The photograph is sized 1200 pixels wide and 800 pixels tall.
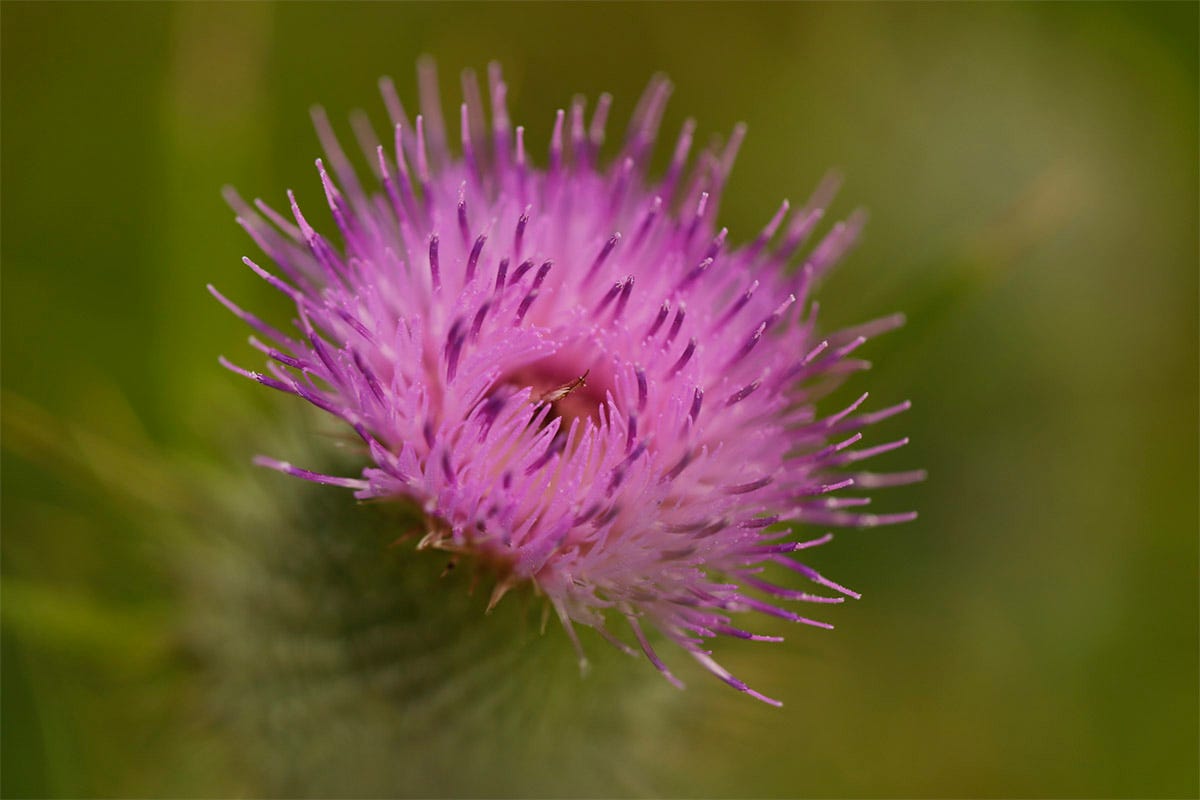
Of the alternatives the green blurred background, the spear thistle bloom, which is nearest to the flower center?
the spear thistle bloom

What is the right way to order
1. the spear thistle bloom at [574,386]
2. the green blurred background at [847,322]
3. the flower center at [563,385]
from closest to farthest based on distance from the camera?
the spear thistle bloom at [574,386] < the flower center at [563,385] < the green blurred background at [847,322]

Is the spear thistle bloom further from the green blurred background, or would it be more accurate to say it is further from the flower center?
the green blurred background

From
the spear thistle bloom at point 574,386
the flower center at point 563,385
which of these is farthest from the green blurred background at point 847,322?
the flower center at point 563,385

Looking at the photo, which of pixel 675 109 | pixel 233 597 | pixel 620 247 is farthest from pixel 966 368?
pixel 233 597

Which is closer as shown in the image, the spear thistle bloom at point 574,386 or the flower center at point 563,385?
the spear thistle bloom at point 574,386

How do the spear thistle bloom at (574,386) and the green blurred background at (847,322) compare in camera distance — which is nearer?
the spear thistle bloom at (574,386)

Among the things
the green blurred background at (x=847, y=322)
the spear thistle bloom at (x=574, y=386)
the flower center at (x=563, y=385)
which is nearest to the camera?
the spear thistle bloom at (x=574, y=386)

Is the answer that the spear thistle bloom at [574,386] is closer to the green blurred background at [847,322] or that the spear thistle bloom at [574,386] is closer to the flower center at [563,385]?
the flower center at [563,385]
